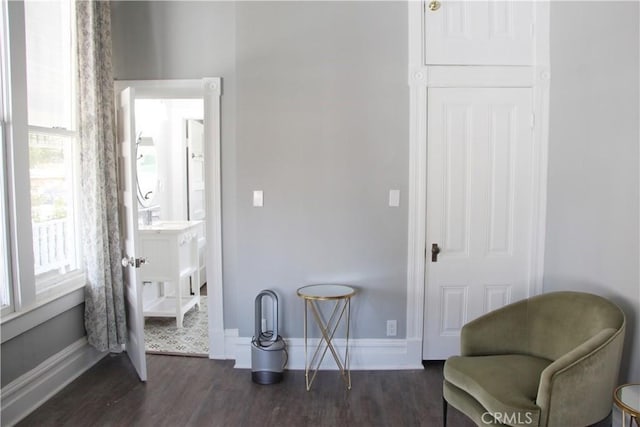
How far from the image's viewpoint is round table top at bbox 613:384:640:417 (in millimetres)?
1847

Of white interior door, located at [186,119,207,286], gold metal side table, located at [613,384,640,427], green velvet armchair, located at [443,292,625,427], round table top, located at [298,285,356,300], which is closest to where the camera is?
gold metal side table, located at [613,384,640,427]

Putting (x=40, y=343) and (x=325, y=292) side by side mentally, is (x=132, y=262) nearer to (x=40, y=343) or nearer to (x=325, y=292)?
(x=40, y=343)

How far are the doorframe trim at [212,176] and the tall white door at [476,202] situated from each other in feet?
5.03

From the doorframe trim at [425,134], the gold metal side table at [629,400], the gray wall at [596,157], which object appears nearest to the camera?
the gold metal side table at [629,400]

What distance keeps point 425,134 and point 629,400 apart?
1.93m

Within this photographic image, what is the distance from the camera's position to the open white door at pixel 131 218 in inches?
119

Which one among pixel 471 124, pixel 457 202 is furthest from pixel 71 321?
pixel 471 124

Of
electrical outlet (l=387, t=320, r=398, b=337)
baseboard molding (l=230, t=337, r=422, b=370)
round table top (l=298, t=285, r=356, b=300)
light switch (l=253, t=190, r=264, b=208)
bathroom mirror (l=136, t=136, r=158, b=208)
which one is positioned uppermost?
bathroom mirror (l=136, t=136, r=158, b=208)

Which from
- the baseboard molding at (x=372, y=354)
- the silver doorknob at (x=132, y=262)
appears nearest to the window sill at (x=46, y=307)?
the silver doorknob at (x=132, y=262)

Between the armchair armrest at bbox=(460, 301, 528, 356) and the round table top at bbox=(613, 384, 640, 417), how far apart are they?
1.82 feet

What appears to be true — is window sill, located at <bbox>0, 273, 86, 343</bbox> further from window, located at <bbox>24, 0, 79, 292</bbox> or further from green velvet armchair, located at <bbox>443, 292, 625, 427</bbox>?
green velvet armchair, located at <bbox>443, 292, 625, 427</bbox>

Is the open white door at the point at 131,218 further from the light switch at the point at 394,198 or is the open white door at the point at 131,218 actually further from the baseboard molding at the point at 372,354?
the light switch at the point at 394,198

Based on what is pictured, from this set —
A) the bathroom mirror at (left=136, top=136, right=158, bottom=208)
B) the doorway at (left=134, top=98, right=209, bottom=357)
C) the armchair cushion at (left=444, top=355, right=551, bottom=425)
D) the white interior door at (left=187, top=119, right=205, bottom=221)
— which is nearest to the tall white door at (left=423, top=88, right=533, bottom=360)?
the armchair cushion at (left=444, top=355, right=551, bottom=425)

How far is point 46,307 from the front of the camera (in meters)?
2.78
